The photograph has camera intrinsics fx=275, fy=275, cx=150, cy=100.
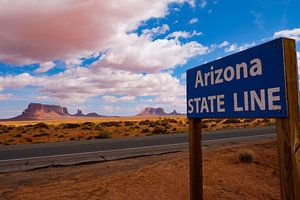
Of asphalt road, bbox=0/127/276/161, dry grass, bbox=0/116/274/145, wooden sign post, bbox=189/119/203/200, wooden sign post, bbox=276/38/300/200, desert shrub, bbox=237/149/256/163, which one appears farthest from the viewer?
dry grass, bbox=0/116/274/145

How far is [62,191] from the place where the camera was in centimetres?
568

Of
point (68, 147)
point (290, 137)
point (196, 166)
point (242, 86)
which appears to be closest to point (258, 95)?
point (242, 86)

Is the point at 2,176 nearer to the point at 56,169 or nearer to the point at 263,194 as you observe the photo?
the point at 56,169

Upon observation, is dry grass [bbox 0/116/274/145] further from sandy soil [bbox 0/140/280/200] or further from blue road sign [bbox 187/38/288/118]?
blue road sign [bbox 187/38/288/118]

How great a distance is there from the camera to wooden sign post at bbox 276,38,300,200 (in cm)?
234

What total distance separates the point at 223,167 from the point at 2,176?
20.6 feet

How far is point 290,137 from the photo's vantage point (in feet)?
7.72

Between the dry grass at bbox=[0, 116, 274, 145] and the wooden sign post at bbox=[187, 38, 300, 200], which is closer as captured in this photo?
the wooden sign post at bbox=[187, 38, 300, 200]

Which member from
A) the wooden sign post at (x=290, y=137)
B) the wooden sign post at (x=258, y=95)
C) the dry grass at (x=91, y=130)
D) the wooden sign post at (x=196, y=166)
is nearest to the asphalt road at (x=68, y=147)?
the dry grass at (x=91, y=130)

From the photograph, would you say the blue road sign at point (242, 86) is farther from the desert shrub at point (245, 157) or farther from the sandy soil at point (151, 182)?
the desert shrub at point (245, 157)

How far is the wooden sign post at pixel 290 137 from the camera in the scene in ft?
7.67

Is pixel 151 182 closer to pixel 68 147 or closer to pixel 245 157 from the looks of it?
pixel 245 157

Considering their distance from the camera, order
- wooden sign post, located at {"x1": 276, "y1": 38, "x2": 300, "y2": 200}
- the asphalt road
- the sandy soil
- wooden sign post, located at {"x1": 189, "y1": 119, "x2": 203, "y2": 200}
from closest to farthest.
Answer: wooden sign post, located at {"x1": 276, "y1": 38, "x2": 300, "y2": 200}, wooden sign post, located at {"x1": 189, "y1": 119, "x2": 203, "y2": 200}, the sandy soil, the asphalt road

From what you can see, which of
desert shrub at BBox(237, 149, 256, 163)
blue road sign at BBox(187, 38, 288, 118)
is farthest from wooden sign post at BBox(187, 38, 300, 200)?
desert shrub at BBox(237, 149, 256, 163)
